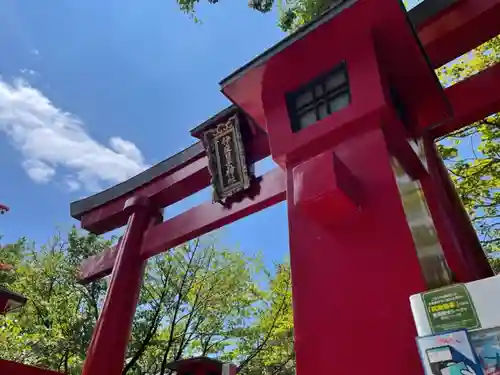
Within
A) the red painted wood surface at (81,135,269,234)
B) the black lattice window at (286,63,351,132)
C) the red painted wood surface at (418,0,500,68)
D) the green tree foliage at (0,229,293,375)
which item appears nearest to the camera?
the black lattice window at (286,63,351,132)

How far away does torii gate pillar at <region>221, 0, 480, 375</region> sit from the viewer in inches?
73.5

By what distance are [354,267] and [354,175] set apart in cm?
55

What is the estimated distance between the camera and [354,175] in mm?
2311

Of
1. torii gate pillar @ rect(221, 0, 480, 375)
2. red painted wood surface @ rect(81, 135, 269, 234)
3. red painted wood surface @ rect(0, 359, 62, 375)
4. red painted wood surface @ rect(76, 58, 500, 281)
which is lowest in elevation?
red painted wood surface @ rect(0, 359, 62, 375)

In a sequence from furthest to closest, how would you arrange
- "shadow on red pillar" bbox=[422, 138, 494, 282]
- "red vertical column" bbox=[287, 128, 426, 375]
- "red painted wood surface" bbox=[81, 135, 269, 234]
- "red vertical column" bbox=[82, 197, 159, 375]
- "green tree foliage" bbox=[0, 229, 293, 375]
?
"green tree foliage" bbox=[0, 229, 293, 375]
"red painted wood surface" bbox=[81, 135, 269, 234]
"red vertical column" bbox=[82, 197, 159, 375]
"shadow on red pillar" bbox=[422, 138, 494, 282]
"red vertical column" bbox=[287, 128, 426, 375]

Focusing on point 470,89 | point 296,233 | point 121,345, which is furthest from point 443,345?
point 121,345

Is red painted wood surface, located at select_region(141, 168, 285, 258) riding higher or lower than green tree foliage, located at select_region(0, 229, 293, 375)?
lower

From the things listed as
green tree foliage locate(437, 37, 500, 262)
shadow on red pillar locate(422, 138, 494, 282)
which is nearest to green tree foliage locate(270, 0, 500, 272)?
green tree foliage locate(437, 37, 500, 262)

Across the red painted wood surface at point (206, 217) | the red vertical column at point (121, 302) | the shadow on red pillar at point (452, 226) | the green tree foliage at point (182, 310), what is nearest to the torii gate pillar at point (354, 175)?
the shadow on red pillar at point (452, 226)

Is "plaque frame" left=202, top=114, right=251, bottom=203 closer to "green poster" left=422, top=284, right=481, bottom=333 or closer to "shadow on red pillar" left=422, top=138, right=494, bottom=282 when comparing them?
"shadow on red pillar" left=422, top=138, right=494, bottom=282

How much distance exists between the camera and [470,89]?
3.28 m

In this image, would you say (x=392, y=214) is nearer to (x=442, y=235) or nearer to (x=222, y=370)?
(x=442, y=235)

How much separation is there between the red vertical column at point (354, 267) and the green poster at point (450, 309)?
406 mm

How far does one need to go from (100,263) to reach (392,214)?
4635 millimetres
